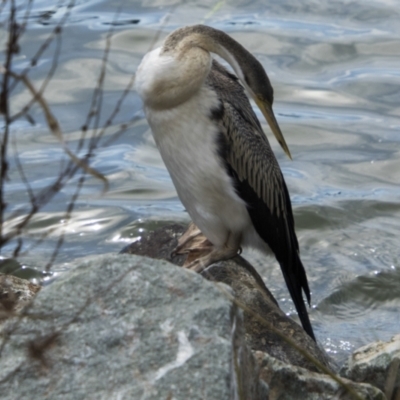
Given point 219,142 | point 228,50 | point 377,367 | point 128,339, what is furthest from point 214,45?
point 128,339

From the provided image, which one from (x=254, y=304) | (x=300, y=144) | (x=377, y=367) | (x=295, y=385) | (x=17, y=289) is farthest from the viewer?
(x=300, y=144)

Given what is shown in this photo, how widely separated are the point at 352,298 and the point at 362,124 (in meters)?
3.32

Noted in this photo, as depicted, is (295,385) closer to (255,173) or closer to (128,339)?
(128,339)

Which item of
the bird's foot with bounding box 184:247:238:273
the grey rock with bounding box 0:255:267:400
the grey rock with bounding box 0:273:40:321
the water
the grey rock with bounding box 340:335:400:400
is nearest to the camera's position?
the grey rock with bounding box 0:255:267:400

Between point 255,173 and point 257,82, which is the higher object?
point 257,82

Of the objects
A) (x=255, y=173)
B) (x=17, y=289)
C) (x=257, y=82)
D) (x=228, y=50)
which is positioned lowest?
(x=17, y=289)

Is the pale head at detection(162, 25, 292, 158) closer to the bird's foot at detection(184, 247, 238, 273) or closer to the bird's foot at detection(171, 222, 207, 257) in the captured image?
the bird's foot at detection(184, 247, 238, 273)

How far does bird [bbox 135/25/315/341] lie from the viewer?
4.88 m

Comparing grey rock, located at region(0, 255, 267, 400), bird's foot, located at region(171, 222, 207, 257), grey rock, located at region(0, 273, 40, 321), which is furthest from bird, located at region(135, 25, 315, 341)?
grey rock, located at region(0, 255, 267, 400)

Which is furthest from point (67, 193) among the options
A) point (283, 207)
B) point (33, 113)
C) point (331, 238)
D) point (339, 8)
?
point (339, 8)

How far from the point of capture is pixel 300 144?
31.8ft

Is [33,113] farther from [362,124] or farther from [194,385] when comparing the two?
[194,385]

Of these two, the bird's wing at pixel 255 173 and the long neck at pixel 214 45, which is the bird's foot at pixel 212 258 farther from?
the long neck at pixel 214 45

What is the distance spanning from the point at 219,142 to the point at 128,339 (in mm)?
2330
